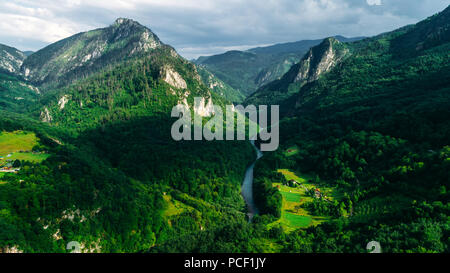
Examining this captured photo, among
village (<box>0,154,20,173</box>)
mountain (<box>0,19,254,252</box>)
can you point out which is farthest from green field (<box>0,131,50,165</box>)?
village (<box>0,154,20,173</box>)

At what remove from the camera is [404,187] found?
8975 centimetres

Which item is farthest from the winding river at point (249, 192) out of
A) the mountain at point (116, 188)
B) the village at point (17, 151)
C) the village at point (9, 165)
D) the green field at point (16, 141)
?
the green field at point (16, 141)

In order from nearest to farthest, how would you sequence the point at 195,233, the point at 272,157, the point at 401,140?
the point at 195,233 → the point at 401,140 → the point at 272,157

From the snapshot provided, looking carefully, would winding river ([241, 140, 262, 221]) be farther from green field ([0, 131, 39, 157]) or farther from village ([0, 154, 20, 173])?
green field ([0, 131, 39, 157])

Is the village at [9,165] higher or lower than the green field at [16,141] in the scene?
lower

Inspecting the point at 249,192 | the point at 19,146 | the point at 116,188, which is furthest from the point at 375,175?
the point at 19,146

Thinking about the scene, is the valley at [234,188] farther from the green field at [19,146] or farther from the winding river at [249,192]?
the winding river at [249,192]

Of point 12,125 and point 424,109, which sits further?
point 12,125

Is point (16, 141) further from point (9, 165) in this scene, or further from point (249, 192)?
point (249, 192)

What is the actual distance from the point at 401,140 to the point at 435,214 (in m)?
67.8

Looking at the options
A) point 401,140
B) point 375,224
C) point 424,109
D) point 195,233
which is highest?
point 424,109
